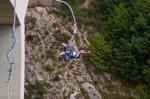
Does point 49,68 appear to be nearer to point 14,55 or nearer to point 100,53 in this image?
point 100,53

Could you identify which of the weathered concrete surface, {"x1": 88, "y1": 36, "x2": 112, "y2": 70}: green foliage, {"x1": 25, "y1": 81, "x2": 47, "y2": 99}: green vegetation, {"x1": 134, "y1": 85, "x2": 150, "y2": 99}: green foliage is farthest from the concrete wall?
{"x1": 134, "y1": 85, "x2": 150, "y2": 99}: green foliage

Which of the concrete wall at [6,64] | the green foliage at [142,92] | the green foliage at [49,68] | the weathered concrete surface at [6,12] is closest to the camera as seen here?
the weathered concrete surface at [6,12]

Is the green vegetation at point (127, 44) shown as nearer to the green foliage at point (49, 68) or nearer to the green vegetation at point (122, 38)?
the green vegetation at point (122, 38)

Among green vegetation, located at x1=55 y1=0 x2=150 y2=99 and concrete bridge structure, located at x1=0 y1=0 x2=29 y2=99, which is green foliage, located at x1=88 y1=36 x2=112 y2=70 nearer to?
green vegetation, located at x1=55 y1=0 x2=150 y2=99

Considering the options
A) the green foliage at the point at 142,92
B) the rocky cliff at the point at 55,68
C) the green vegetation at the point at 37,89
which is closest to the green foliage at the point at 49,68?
the rocky cliff at the point at 55,68

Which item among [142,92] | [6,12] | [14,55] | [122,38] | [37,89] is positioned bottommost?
[142,92]

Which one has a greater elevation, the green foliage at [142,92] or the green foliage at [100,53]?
the green foliage at [100,53]

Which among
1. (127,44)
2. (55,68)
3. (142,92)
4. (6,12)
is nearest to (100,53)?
(127,44)
